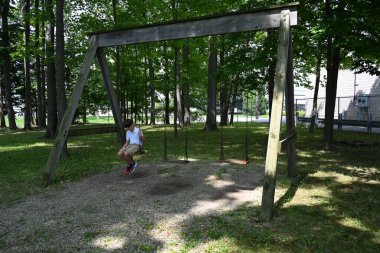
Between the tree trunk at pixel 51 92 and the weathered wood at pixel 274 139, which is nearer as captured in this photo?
the weathered wood at pixel 274 139

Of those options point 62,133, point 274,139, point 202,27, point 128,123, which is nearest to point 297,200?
point 274,139

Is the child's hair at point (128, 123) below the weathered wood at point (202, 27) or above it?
below

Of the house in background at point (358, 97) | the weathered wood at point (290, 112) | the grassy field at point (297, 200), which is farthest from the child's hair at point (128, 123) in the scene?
the house in background at point (358, 97)

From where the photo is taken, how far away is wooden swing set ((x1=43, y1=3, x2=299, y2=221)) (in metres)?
4.86

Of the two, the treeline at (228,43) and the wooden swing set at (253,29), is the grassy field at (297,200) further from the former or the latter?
the treeline at (228,43)

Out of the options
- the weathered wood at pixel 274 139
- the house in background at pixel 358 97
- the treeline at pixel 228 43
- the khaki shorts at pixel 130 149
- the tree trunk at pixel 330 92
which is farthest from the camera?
the house in background at pixel 358 97

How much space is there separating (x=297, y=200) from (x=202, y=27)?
378cm

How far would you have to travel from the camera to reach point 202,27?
20.4ft

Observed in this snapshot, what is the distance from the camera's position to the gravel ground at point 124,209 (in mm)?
4078

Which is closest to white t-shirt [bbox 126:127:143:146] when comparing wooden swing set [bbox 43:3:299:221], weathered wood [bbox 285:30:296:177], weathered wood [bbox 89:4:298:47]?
wooden swing set [bbox 43:3:299:221]

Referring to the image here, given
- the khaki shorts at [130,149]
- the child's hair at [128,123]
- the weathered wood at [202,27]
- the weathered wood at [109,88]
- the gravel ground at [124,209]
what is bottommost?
the gravel ground at [124,209]

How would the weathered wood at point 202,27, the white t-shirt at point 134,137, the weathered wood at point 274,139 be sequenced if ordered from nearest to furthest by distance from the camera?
1. the weathered wood at point 274,139
2. the weathered wood at point 202,27
3. the white t-shirt at point 134,137

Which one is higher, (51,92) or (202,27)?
(202,27)

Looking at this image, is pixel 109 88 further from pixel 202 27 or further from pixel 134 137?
pixel 202 27
